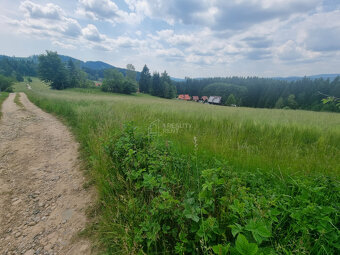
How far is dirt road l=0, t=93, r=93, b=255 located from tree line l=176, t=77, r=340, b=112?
157 ft

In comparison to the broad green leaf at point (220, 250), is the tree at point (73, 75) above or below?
above

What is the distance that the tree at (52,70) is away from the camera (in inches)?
1986

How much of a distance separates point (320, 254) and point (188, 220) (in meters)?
1.08

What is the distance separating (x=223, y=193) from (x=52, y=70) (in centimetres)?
6724

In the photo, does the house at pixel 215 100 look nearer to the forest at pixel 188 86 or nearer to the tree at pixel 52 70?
the forest at pixel 188 86

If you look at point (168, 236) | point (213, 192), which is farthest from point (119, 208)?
point (213, 192)

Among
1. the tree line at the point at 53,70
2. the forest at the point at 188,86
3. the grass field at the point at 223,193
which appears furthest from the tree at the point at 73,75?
the grass field at the point at 223,193

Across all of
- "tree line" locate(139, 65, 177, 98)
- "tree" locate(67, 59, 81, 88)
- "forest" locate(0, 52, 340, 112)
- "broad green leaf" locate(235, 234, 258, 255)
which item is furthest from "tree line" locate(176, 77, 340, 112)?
"tree" locate(67, 59, 81, 88)

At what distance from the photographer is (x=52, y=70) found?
50562 mm

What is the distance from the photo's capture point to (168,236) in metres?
1.48

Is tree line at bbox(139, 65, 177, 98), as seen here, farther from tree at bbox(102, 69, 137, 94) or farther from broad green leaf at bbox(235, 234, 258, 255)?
broad green leaf at bbox(235, 234, 258, 255)

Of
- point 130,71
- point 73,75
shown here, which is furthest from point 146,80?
point 73,75

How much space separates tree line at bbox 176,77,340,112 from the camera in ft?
182

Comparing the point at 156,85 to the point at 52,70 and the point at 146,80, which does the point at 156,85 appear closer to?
the point at 146,80
